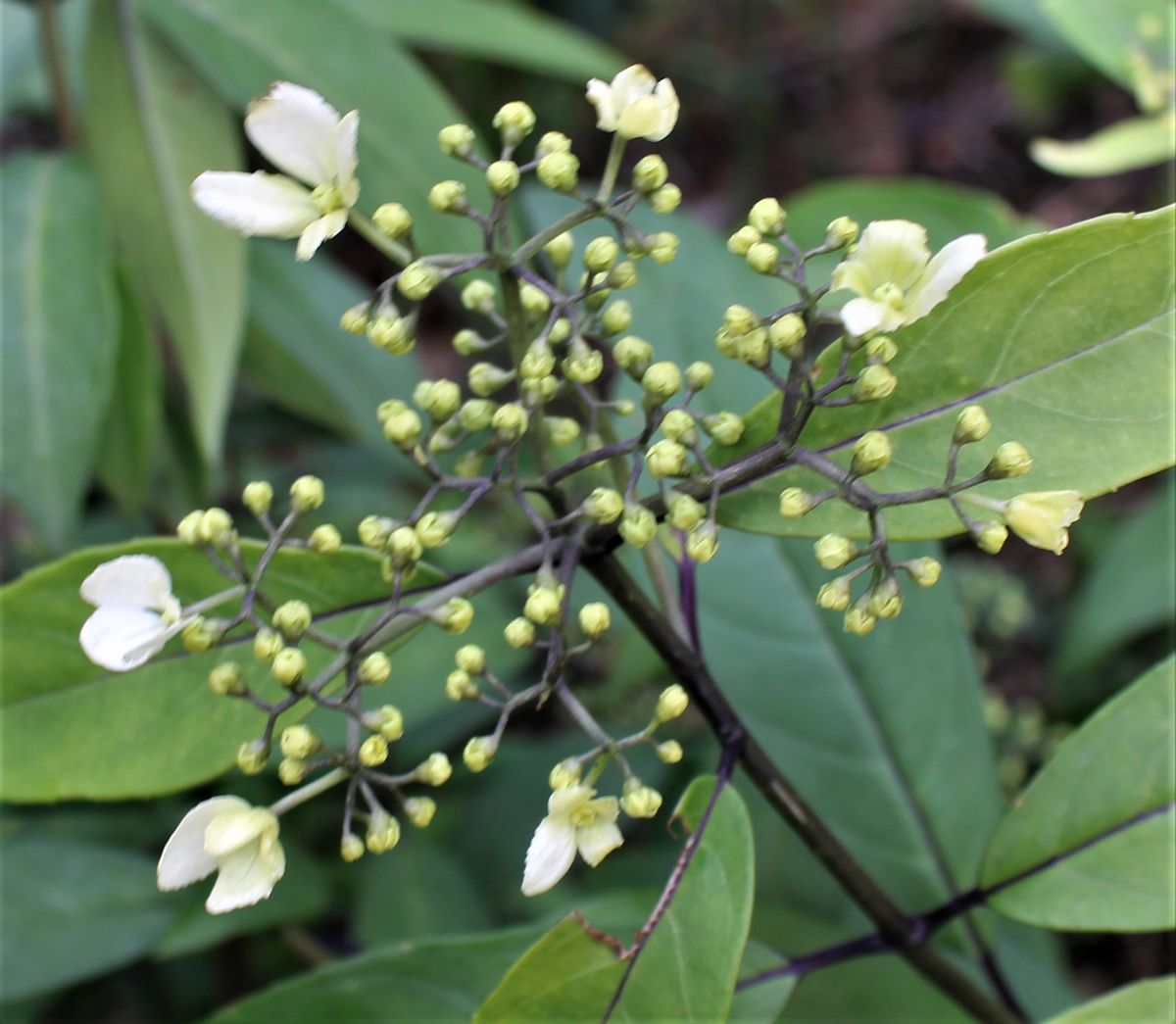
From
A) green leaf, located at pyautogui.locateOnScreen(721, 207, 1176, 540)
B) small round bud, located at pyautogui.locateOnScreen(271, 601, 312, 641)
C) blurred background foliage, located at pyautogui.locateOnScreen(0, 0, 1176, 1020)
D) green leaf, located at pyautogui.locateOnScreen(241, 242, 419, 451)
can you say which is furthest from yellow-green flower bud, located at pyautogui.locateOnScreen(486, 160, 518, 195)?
green leaf, located at pyautogui.locateOnScreen(241, 242, 419, 451)

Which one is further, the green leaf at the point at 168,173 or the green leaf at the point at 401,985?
the green leaf at the point at 168,173

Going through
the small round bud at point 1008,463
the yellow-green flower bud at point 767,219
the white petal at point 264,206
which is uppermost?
the yellow-green flower bud at point 767,219

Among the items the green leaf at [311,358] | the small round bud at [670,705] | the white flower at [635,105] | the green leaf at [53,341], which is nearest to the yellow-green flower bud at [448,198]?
the white flower at [635,105]

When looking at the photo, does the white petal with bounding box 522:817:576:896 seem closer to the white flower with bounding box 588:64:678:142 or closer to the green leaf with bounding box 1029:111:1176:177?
the white flower with bounding box 588:64:678:142

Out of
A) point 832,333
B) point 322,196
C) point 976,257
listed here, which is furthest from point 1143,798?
point 832,333

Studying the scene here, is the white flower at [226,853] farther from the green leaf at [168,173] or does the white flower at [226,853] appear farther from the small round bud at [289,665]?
the green leaf at [168,173]

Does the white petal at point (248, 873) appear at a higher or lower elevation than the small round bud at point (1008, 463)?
lower
